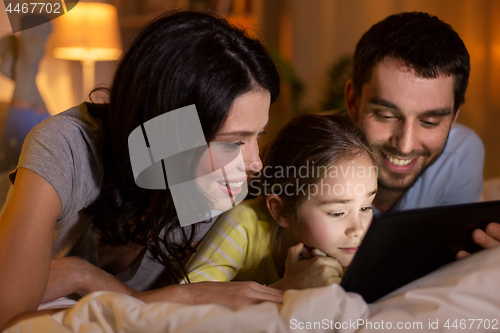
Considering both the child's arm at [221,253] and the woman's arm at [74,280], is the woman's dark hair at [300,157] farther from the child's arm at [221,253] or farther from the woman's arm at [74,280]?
the woman's arm at [74,280]

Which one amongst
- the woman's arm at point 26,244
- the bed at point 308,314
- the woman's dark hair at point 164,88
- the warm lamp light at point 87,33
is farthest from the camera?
the warm lamp light at point 87,33

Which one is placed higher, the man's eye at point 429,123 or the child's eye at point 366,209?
the man's eye at point 429,123

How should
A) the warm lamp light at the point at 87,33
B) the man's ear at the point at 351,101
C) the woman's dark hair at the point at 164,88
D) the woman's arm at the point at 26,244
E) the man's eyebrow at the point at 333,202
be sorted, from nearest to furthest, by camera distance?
the woman's arm at the point at 26,244 → the woman's dark hair at the point at 164,88 → the man's eyebrow at the point at 333,202 → the man's ear at the point at 351,101 → the warm lamp light at the point at 87,33

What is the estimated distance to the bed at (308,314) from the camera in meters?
0.56

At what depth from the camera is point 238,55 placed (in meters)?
0.84

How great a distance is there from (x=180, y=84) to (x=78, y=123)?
0.93ft

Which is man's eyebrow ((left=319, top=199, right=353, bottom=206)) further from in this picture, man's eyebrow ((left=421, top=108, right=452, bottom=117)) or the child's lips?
man's eyebrow ((left=421, top=108, right=452, bottom=117))

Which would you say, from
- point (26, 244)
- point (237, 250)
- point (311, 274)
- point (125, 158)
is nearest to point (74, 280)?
point (26, 244)

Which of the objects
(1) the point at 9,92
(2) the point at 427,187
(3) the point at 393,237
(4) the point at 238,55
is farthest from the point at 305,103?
(3) the point at 393,237

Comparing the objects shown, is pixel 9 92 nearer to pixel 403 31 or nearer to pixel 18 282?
pixel 18 282

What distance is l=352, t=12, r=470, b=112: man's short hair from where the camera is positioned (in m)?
1.10

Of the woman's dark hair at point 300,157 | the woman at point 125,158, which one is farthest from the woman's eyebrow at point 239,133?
the woman's dark hair at point 300,157

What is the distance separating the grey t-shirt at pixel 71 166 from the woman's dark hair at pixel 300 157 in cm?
29

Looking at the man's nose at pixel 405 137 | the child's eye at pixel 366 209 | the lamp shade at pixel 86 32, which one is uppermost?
the lamp shade at pixel 86 32
